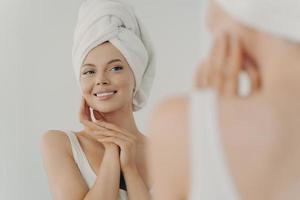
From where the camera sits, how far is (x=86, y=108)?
1.85 metres

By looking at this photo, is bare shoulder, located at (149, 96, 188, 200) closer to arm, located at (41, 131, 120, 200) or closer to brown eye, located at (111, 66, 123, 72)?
arm, located at (41, 131, 120, 200)

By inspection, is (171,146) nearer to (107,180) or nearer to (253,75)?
(253,75)

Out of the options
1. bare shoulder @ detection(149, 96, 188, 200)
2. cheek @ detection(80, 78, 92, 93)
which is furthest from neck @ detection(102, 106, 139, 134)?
bare shoulder @ detection(149, 96, 188, 200)

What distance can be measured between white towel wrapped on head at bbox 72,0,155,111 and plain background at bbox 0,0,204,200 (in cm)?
16

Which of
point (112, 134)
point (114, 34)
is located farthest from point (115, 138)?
point (114, 34)

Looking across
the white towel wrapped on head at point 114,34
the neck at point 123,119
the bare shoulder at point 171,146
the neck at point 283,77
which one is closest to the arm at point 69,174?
the neck at point 123,119

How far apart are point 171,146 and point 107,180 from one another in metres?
0.92

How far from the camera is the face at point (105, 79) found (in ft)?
5.82

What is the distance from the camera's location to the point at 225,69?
774 mm

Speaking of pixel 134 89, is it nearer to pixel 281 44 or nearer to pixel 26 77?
pixel 26 77

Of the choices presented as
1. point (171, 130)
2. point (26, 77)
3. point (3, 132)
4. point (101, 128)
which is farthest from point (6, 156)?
point (171, 130)

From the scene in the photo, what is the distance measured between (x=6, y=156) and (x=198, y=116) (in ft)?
4.60

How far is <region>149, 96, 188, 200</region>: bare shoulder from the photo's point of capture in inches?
30.8

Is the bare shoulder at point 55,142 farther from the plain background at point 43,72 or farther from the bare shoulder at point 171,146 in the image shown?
the bare shoulder at point 171,146
